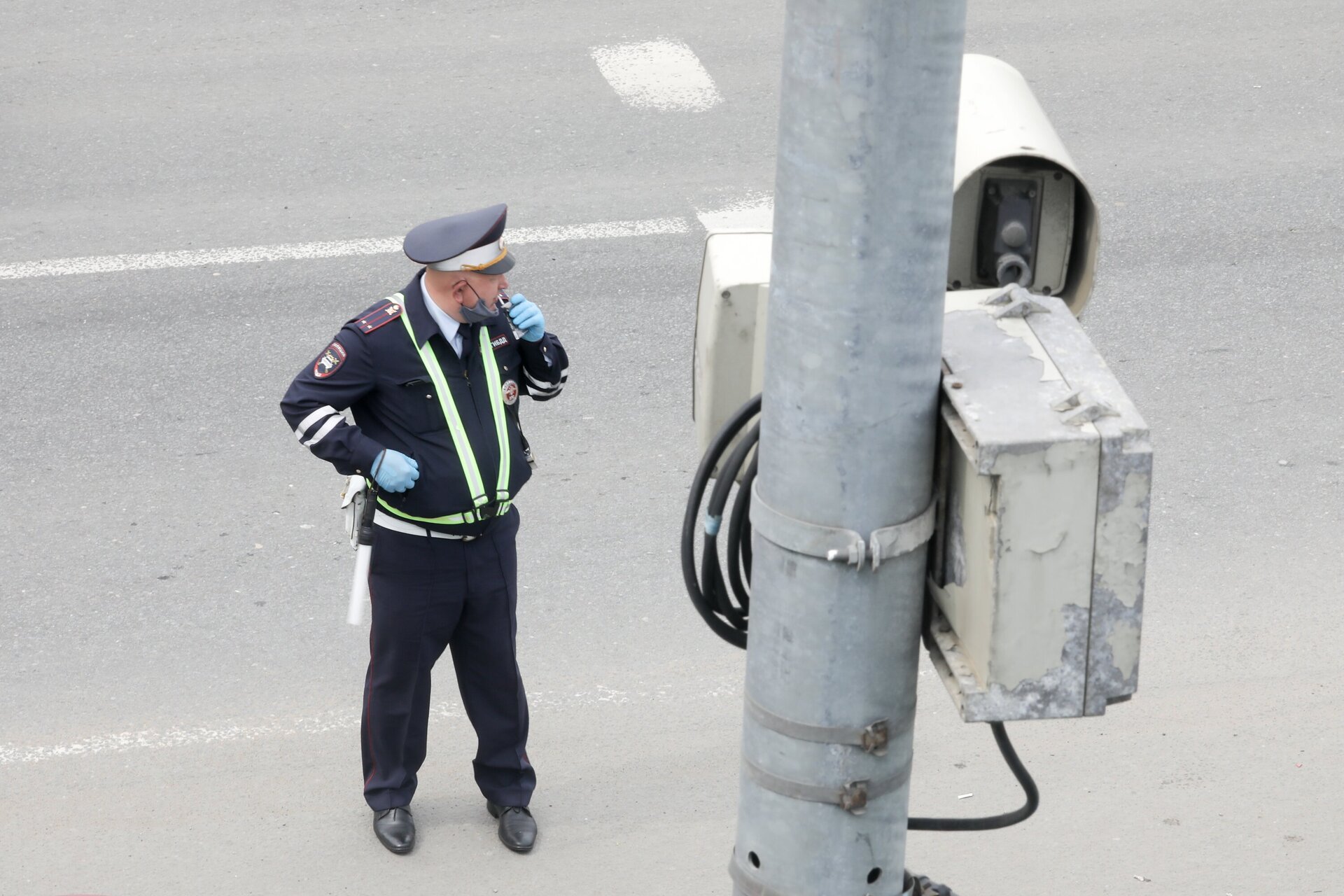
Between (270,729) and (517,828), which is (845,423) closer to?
(517,828)

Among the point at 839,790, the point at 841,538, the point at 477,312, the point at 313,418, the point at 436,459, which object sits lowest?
the point at 436,459

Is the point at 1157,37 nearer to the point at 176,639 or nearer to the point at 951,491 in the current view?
the point at 176,639

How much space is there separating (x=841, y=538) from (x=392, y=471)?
2.42 m

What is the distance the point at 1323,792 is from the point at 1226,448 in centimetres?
188

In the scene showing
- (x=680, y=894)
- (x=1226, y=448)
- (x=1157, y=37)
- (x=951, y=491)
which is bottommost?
(x=680, y=894)

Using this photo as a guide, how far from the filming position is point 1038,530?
7.09ft

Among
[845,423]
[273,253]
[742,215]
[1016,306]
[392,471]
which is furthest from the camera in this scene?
[742,215]

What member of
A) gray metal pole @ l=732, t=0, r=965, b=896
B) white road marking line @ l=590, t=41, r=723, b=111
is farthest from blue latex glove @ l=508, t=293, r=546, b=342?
white road marking line @ l=590, t=41, r=723, b=111

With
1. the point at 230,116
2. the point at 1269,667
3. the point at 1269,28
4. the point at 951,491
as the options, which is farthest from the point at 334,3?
the point at 951,491

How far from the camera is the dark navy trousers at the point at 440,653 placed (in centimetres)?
468

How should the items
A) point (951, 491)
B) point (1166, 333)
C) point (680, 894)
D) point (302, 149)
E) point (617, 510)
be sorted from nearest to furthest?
point (951, 491), point (680, 894), point (617, 510), point (1166, 333), point (302, 149)

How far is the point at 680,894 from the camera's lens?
189 inches

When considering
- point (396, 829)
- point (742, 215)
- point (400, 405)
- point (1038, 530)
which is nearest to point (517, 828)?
point (396, 829)

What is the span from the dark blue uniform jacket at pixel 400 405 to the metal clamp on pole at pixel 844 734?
2.33 meters
